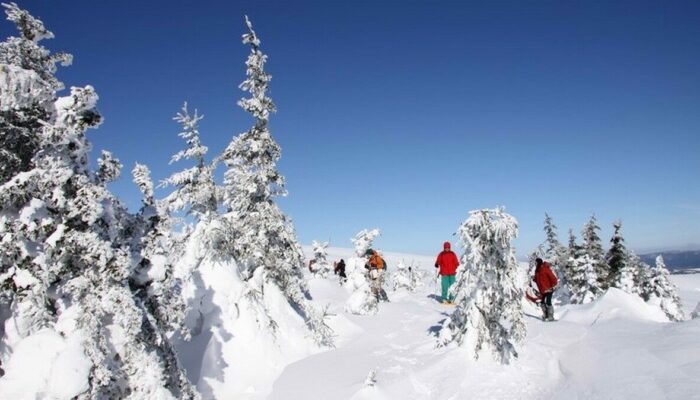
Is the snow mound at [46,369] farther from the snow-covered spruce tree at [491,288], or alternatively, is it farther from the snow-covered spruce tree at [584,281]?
the snow-covered spruce tree at [584,281]

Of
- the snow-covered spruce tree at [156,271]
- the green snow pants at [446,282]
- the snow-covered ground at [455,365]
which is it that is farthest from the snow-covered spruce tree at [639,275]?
the snow-covered spruce tree at [156,271]

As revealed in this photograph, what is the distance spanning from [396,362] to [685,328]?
7.21m

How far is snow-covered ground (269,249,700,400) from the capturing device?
28.6 feet

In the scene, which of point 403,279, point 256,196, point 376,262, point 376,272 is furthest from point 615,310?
point 403,279

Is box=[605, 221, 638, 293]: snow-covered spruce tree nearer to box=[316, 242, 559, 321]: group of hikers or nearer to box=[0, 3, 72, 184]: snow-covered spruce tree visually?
box=[316, 242, 559, 321]: group of hikers

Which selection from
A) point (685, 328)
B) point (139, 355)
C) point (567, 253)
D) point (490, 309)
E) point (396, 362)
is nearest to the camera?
point (139, 355)

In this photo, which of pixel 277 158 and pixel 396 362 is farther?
pixel 277 158

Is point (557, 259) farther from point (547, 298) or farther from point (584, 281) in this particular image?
point (547, 298)

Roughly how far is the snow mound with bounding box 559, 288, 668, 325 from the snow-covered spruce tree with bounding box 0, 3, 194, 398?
13348 millimetres

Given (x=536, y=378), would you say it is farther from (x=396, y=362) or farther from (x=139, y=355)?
(x=139, y=355)

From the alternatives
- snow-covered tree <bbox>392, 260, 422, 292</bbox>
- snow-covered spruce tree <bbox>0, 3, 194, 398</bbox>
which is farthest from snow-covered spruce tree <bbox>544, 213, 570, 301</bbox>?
snow-covered spruce tree <bbox>0, 3, 194, 398</bbox>

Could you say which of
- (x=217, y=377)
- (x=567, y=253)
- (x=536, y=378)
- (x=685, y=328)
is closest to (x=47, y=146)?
(x=217, y=377)

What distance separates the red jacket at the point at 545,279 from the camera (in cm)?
1580

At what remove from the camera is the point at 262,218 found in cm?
1595
